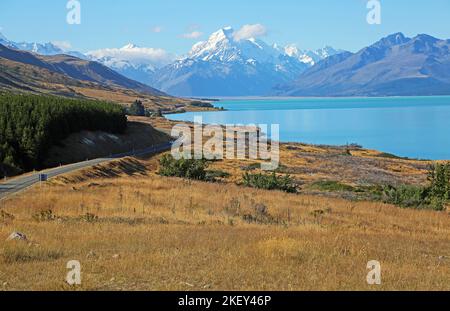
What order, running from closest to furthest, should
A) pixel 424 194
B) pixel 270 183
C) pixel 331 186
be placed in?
pixel 424 194 < pixel 270 183 < pixel 331 186

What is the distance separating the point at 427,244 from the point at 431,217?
11.4 meters

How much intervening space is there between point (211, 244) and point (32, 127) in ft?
170

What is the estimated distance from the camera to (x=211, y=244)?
15719 millimetres

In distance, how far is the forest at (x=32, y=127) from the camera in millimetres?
57312

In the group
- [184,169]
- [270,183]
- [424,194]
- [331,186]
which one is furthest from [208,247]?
[331,186]

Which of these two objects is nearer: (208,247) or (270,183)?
(208,247)

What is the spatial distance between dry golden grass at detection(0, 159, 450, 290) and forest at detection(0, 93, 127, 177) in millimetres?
29459

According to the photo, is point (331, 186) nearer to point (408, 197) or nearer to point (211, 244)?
point (408, 197)

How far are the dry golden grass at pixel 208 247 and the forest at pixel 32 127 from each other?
29.5 metres

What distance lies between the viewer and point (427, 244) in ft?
63.0

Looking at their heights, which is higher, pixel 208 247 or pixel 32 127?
pixel 32 127

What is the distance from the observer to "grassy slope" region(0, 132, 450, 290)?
1154 centimetres

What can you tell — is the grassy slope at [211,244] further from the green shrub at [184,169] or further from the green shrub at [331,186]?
the green shrub at [331,186]
